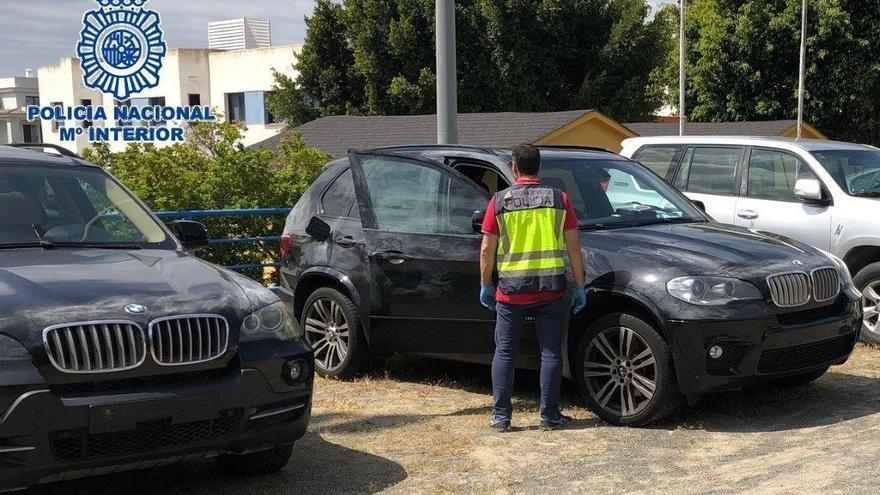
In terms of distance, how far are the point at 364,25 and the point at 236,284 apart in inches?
1550

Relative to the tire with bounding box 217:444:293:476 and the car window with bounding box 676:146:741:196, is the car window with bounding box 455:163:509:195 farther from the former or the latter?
the car window with bounding box 676:146:741:196

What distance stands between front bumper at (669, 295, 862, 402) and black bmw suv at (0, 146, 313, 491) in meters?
2.26

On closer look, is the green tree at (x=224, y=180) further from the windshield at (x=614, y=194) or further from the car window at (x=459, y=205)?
the windshield at (x=614, y=194)

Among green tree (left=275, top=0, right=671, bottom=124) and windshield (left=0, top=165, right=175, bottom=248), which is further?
green tree (left=275, top=0, right=671, bottom=124)

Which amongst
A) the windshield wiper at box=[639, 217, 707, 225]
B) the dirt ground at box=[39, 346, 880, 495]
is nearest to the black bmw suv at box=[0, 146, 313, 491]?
the dirt ground at box=[39, 346, 880, 495]

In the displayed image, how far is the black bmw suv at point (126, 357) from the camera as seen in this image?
4.45 metres

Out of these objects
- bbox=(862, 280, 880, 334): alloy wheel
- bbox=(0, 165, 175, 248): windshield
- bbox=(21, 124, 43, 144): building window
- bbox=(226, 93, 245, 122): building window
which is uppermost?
bbox=(226, 93, 245, 122): building window

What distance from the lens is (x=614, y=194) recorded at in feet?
24.8

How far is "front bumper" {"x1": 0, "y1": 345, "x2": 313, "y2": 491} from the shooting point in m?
4.40

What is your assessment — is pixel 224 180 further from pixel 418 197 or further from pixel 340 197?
pixel 418 197

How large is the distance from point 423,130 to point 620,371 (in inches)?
926

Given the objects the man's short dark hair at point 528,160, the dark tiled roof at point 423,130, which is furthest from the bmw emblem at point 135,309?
the dark tiled roof at point 423,130

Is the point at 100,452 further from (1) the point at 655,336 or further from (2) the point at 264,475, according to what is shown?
(1) the point at 655,336

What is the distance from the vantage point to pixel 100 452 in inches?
180
